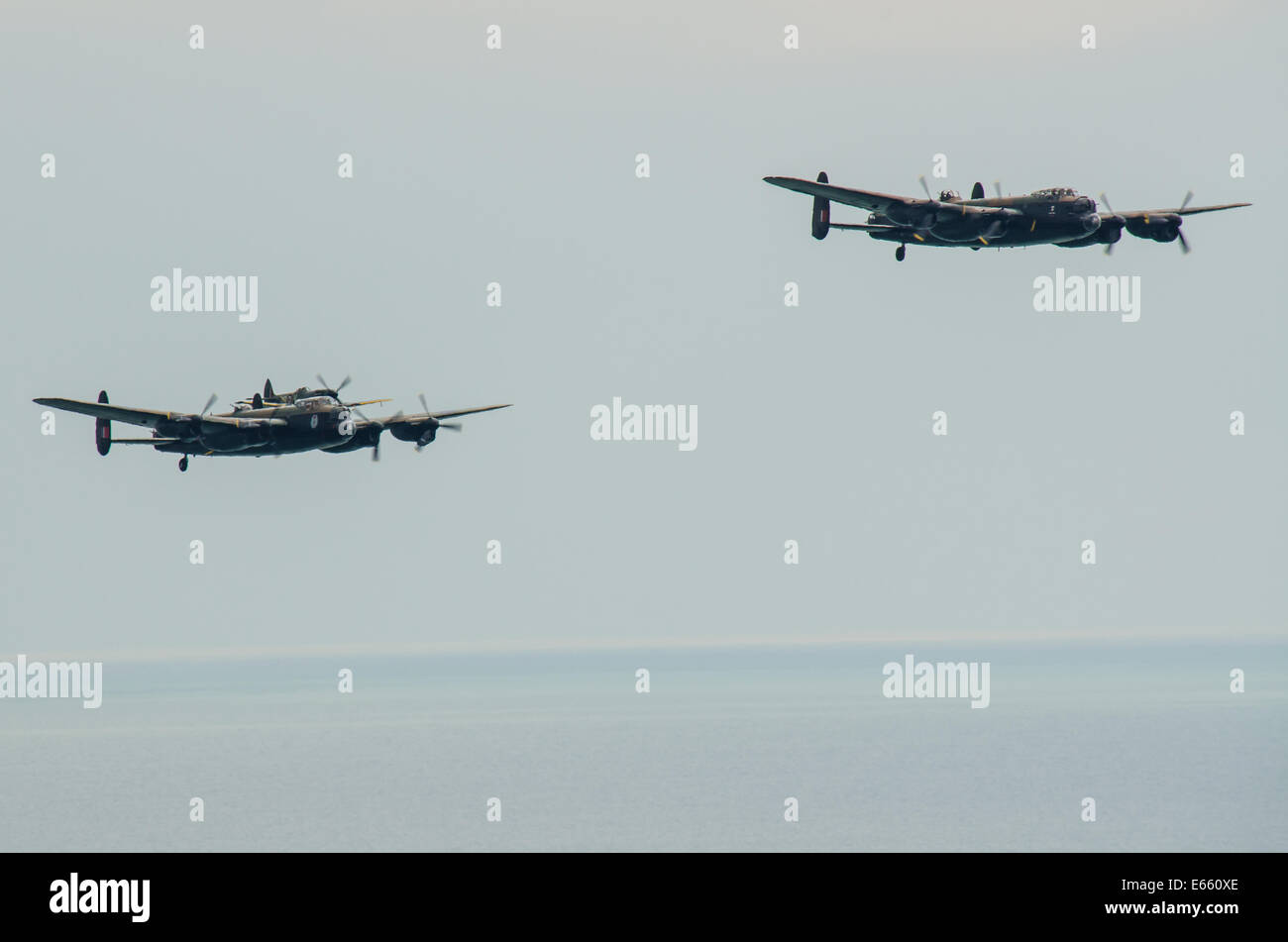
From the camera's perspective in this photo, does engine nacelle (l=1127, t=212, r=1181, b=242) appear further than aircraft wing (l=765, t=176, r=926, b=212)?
Yes

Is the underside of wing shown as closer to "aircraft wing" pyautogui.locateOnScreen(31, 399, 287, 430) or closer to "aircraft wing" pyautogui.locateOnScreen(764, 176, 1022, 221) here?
"aircraft wing" pyautogui.locateOnScreen(764, 176, 1022, 221)

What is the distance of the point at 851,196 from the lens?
8900cm

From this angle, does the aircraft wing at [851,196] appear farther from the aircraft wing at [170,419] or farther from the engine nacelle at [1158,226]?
the aircraft wing at [170,419]

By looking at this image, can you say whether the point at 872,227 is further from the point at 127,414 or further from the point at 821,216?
the point at 127,414

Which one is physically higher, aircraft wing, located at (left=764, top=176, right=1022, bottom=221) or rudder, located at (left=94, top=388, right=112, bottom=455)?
aircraft wing, located at (left=764, top=176, right=1022, bottom=221)

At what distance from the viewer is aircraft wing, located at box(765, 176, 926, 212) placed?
85562 millimetres

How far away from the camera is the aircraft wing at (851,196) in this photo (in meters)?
85.6

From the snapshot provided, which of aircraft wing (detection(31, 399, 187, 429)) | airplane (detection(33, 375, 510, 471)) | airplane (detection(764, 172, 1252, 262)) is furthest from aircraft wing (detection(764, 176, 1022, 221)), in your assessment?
aircraft wing (detection(31, 399, 187, 429))
